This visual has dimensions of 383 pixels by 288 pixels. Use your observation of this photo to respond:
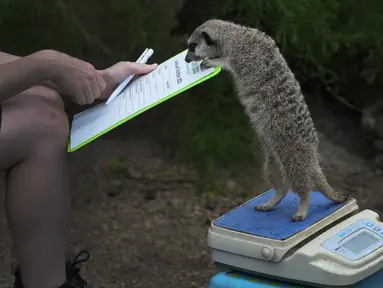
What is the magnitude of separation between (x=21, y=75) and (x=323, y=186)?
2.22 feet

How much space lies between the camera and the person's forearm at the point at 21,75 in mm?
1533

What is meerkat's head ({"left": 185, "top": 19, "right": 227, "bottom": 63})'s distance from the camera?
1.47m

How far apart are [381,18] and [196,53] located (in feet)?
5.81

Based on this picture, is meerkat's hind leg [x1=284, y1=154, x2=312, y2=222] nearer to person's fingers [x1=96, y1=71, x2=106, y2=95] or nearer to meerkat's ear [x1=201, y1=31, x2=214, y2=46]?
meerkat's ear [x1=201, y1=31, x2=214, y2=46]

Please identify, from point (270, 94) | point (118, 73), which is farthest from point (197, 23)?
point (270, 94)

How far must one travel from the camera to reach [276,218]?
153cm

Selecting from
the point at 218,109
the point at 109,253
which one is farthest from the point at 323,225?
the point at 218,109

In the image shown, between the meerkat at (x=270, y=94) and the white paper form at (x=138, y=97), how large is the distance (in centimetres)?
4

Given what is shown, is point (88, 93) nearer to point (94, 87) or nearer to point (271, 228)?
point (94, 87)

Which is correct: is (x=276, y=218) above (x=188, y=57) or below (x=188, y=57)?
below

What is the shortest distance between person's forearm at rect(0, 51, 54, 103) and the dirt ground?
36.7 inches

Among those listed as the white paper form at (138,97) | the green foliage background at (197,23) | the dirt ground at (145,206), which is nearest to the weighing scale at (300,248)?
the white paper form at (138,97)

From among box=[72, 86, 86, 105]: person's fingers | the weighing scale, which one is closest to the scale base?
the weighing scale

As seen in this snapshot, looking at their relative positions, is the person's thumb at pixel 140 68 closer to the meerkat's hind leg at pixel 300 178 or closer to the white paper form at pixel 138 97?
the white paper form at pixel 138 97
